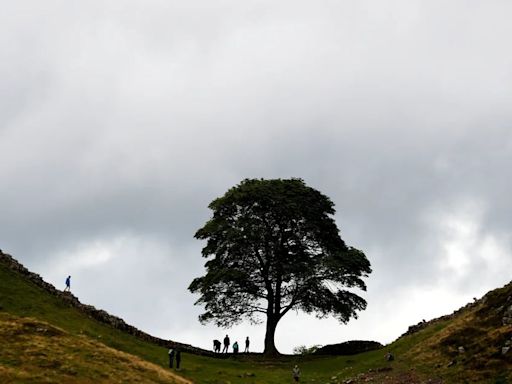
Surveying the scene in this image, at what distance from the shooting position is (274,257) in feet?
211

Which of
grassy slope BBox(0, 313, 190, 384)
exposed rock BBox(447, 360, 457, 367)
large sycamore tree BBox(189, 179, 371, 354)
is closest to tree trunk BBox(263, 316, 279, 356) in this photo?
large sycamore tree BBox(189, 179, 371, 354)


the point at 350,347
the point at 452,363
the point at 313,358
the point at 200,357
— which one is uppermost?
the point at 350,347

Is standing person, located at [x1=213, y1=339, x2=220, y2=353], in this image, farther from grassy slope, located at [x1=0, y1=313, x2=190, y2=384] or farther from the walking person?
grassy slope, located at [x1=0, y1=313, x2=190, y2=384]

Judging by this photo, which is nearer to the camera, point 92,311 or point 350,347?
point 92,311

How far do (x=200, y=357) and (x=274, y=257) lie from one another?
14945 mm

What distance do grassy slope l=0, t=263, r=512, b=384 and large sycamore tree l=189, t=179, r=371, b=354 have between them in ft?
23.5

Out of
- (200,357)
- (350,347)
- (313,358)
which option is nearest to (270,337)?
(313,358)

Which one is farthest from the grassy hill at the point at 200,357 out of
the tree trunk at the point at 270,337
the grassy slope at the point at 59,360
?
the tree trunk at the point at 270,337

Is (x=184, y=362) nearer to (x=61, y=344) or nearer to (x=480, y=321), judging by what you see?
(x=61, y=344)

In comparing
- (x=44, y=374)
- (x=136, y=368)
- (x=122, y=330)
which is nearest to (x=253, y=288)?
(x=122, y=330)

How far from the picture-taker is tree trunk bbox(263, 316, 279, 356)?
61.6 m

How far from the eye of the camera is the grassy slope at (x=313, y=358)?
3822 centimetres

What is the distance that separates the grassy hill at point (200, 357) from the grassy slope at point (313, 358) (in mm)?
85

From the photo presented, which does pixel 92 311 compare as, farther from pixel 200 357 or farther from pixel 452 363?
pixel 452 363
